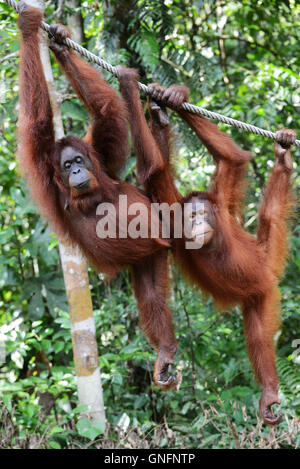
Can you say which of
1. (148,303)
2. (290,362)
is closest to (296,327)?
(290,362)

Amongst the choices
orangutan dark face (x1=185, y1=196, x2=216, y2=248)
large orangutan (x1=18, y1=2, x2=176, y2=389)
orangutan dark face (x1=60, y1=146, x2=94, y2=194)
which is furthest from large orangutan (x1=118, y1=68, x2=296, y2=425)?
orangutan dark face (x1=60, y1=146, x2=94, y2=194)

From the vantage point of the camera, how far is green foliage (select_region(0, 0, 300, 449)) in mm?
3998

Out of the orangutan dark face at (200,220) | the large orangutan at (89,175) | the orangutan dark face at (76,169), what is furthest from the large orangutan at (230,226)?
the orangutan dark face at (76,169)

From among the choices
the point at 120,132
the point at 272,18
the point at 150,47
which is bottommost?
the point at 120,132

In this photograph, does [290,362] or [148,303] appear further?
[290,362]

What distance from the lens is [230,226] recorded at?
3537 millimetres

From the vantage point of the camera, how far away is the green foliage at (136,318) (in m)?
4.00

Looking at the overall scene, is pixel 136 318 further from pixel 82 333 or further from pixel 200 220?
pixel 200 220

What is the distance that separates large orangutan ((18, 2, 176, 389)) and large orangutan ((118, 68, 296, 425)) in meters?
0.19

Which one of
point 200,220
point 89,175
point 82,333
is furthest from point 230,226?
point 82,333

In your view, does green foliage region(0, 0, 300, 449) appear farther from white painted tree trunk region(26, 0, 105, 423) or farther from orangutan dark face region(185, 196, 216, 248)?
orangutan dark face region(185, 196, 216, 248)

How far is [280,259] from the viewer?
363cm
